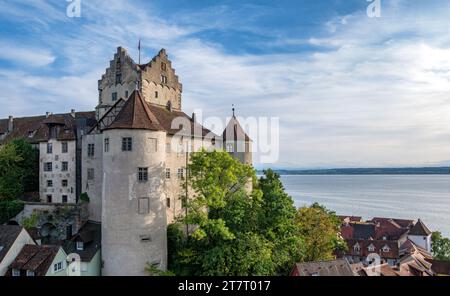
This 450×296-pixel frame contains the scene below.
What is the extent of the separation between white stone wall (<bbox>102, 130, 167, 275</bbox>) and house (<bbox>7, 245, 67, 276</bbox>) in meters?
2.98

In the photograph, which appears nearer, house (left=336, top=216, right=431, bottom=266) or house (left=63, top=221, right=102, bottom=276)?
house (left=63, top=221, right=102, bottom=276)

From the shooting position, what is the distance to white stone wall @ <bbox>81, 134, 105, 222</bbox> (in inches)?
1215

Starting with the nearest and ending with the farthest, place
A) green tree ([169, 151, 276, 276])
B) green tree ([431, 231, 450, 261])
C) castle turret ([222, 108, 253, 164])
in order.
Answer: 1. green tree ([169, 151, 276, 276])
2. castle turret ([222, 108, 253, 164])
3. green tree ([431, 231, 450, 261])

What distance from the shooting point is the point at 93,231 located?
95.6 feet

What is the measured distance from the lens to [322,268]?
3017 cm

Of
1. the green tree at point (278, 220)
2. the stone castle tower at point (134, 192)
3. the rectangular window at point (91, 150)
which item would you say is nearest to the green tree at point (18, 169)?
the rectangular window at point (91, 150)

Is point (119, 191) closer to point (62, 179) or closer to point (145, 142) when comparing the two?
point (145, 142)

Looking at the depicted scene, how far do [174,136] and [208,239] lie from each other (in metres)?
9.36

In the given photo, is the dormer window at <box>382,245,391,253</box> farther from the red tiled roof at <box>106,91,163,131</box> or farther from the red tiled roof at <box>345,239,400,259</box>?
the red tiled roof at <box>106,91,163,131</box>

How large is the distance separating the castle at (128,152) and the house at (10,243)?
5.25m

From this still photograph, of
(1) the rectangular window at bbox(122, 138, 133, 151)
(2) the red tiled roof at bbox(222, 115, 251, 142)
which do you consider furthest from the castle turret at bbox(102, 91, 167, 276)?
(2) the red tiled roof at bbox(222, 115, 251, 142)

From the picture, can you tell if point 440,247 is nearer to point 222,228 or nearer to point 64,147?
point 222,228

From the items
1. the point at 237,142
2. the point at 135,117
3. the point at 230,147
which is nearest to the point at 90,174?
the point at 135,117
